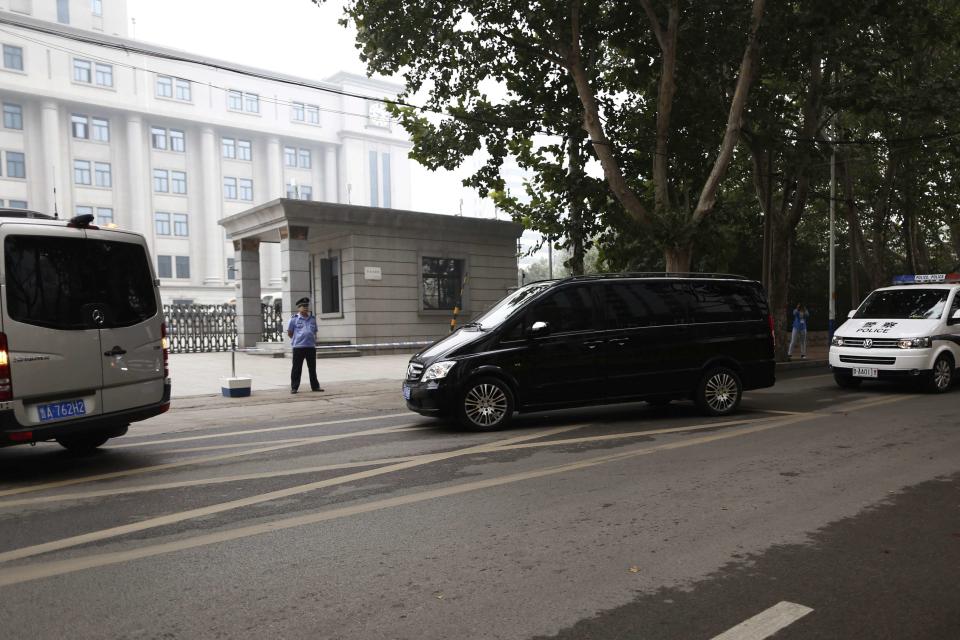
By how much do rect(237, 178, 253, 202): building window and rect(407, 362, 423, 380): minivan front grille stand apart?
59529mm

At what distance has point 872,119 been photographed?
2225 centimetres

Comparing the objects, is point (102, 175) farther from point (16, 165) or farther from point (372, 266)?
point (372, 266)

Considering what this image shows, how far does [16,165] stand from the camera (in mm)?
52938

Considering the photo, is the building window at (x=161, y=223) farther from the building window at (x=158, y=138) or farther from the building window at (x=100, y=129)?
the building window at (x=100, y=129)

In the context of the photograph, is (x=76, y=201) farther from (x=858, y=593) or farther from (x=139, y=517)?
(x=858, y=593)

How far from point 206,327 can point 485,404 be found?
19.2 metres

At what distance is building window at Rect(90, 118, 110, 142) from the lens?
56.6 meters

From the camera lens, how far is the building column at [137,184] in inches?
2242

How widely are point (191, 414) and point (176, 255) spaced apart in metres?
52.0

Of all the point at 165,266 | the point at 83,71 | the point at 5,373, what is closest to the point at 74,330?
the point at 5,373

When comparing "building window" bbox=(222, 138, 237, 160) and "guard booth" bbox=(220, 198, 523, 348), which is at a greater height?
"building window" bbox=(222, 138, 237, 160)

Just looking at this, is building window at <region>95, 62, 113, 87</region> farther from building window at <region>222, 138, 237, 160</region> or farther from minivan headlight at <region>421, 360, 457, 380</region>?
minivan headlight at <region>421, 360, 457, 380</region>

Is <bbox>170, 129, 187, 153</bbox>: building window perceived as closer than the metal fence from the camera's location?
No

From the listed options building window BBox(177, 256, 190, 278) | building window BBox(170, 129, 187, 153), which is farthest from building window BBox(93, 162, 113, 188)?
building window BBox(177, 256, 190, 278)
